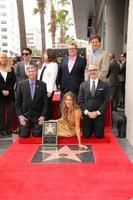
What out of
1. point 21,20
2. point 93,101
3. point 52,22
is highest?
point 52,22

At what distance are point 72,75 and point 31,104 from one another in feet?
3.05

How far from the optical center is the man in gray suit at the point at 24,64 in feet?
20.5

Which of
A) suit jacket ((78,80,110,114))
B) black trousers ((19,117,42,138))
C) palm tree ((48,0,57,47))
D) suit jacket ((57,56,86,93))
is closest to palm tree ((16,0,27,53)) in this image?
suit jacket ((57,56,86,93))

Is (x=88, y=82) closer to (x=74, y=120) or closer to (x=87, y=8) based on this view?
(x=74, y=120)

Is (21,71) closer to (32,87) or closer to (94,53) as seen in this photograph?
(32,87)

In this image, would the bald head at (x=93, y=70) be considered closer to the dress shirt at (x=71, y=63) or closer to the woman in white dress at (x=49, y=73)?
the dress shirt at (x=71, y=63)

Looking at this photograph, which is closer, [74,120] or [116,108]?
[74,120]

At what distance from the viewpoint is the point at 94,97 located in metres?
5.86

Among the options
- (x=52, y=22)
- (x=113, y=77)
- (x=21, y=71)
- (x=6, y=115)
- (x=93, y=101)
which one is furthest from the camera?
(x=52, y=22)

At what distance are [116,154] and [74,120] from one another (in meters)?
1.14

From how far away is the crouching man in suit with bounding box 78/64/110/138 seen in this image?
5828 mm

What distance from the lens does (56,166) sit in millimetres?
4359

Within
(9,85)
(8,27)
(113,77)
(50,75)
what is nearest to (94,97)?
(50,75)

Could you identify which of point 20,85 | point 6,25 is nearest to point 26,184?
point 20,85
